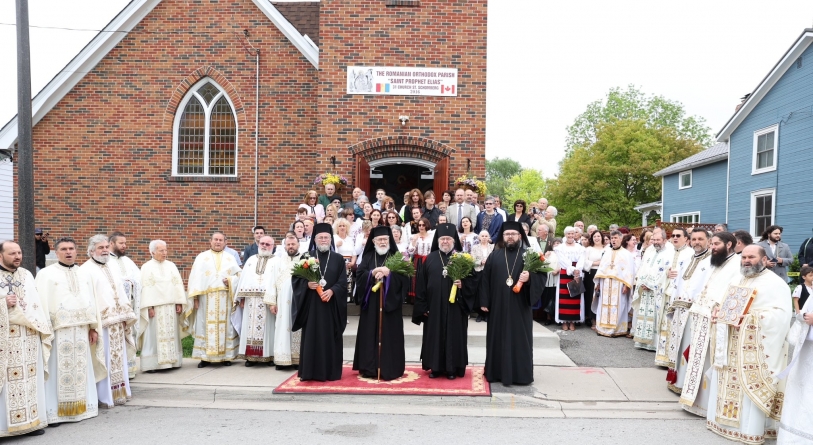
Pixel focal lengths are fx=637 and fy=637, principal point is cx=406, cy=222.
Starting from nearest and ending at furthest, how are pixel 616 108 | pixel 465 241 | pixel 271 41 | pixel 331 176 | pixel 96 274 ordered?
pixel 96 274 → pixel 465 241 → pixel 331 176 → pixel 271 41 → pixel 616 108

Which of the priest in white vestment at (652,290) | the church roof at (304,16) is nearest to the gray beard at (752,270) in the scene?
the priest in white vestment at (652,290)

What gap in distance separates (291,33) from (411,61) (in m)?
3.23

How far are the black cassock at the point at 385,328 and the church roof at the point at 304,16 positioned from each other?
978cm

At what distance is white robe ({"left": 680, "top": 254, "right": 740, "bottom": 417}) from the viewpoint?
710cm

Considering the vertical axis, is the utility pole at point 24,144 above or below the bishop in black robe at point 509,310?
above

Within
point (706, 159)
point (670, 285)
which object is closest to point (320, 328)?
point (670, 285)

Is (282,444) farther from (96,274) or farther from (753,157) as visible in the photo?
(753,157)

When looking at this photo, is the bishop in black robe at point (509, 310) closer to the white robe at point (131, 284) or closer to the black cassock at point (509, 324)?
Result: the black cassock at point (509, 324)

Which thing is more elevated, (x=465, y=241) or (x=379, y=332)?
(x=465, y=241)

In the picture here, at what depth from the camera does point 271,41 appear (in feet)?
51.1

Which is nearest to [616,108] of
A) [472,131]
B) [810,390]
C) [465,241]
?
[472,131]

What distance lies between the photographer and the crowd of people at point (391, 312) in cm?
646

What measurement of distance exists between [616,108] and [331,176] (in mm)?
46185

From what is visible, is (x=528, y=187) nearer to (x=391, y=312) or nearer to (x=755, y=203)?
(x=755, y=203)
